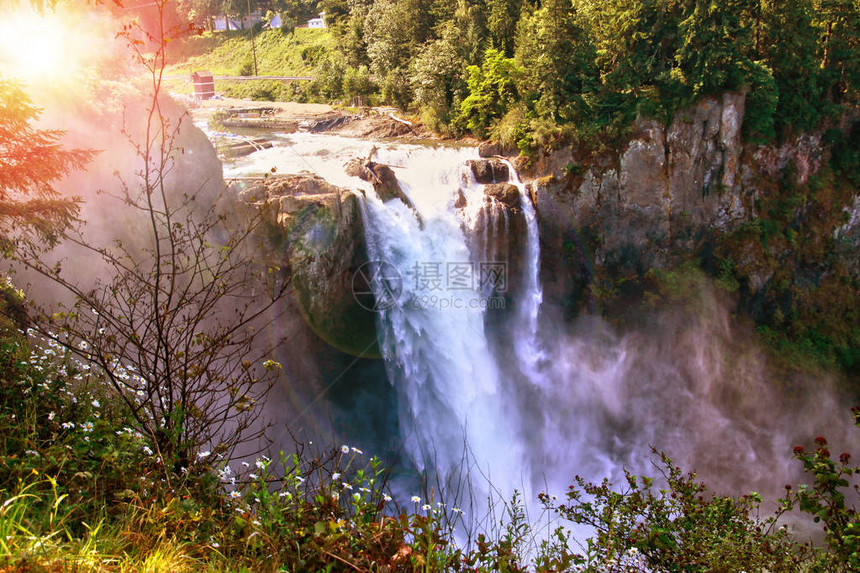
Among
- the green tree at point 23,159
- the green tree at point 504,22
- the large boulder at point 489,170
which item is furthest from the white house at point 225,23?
the green tree at point 23,159

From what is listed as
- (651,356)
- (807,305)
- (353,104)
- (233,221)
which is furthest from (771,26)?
(233,221)

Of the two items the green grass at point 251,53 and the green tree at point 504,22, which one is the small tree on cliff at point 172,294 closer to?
the green grass at point 251,53

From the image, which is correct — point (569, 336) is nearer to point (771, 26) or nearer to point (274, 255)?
point (274, 255)

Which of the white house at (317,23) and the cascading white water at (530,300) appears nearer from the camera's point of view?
the cascading white water at (530,300)

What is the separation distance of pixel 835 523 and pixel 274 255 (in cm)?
1125

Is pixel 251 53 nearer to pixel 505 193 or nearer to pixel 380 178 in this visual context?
pixel 380 178

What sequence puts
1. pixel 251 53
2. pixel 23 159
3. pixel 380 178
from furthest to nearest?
pixel 251 53
pixel 380 178
pixel 23 159

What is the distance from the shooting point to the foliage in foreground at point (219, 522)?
2.84 meters

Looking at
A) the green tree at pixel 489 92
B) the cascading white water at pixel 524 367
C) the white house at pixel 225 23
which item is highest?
the white house at pixel 225 23

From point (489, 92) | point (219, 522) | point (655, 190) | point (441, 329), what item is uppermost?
point (489, 92)

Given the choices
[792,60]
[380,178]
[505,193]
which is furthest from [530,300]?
[792,60]

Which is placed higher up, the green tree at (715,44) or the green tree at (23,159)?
the green tree at (715,44)

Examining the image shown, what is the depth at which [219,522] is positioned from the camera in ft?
11.4

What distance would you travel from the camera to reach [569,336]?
51.8 feet
